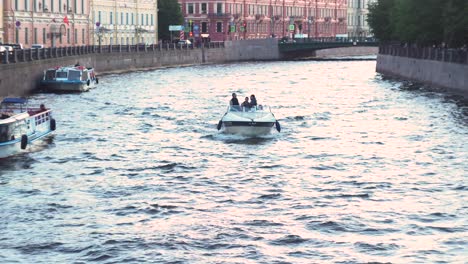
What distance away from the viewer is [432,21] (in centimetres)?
8569

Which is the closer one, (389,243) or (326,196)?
(389,243)

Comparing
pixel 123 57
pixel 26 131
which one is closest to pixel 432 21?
pixel 123 57

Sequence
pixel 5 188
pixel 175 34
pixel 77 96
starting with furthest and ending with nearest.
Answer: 1. pixel 175 34
2. pixel 77 96
3. pixel 5 188

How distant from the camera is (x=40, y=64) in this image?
75.9 metres

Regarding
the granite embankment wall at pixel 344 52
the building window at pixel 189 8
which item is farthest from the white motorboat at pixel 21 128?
the granite embankment wall at pixel 344 52

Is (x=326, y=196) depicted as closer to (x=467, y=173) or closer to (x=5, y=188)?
(x=467, y=173)

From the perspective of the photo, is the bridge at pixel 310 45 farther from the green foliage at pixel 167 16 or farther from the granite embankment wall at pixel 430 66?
the granite embankment wall at pixel 430 66

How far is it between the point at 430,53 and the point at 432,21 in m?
5.29

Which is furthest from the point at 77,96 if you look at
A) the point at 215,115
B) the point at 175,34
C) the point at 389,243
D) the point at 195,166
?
the point at 175,34

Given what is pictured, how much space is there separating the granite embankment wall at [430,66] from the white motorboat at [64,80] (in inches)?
948

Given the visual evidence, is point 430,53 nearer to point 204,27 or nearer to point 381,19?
point 381,19

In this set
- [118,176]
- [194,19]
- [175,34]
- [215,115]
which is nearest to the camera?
[118,176]

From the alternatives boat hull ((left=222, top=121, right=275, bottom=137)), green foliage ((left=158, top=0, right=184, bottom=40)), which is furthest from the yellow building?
boat hull ((left=222, top=121, right=275, bottom=137))

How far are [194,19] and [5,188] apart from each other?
136615mm
